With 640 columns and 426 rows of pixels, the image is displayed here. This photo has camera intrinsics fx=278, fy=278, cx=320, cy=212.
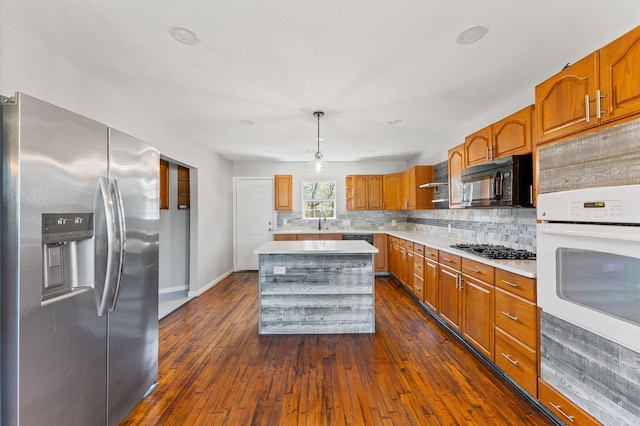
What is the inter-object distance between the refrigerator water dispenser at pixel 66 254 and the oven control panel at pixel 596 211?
2.51 meters

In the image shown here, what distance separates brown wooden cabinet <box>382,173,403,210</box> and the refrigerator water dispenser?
5163 mm

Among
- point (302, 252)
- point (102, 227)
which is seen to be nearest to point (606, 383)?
point (302, 252)

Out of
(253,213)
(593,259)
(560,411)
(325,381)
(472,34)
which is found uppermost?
(472,34)

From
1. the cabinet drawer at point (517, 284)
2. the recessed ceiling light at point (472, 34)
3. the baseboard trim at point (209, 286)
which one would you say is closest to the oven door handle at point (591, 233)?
the cabinet drawer at point (517, 284)

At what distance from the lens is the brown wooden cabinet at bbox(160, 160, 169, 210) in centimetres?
418

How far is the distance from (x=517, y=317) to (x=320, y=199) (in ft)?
15.4

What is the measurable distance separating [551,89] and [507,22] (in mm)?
498

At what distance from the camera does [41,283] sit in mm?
1206

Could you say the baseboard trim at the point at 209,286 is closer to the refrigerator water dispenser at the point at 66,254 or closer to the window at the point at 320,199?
the window at the point at 320,199

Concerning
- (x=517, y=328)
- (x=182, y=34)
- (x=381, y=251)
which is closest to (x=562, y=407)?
(x=517, y=328)

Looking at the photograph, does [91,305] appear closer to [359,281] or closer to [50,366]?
[50,366]

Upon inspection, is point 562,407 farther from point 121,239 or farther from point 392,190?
point 392,190

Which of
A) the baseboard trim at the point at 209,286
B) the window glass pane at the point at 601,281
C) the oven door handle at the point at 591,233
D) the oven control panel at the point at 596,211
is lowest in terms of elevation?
the baseboard trim at the point at 209,286

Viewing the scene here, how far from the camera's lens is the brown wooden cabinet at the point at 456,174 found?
3305 mm
